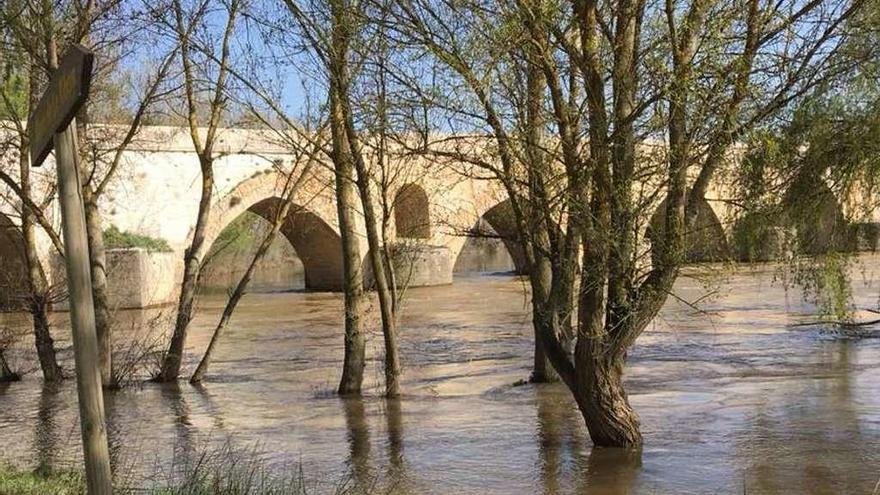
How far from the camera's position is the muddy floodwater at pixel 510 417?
830cm

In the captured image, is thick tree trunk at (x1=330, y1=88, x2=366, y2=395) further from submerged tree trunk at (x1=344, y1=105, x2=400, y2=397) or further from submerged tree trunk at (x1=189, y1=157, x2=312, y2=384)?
submerged tree trunk at (x1=189, y1=157, x2=312, y2=384)

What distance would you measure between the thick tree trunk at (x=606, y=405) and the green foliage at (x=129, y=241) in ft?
71.4

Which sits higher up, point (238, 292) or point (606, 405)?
point (238, 292)

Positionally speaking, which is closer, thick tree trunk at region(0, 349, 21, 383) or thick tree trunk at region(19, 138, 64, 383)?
thick tree trunk at region(19, 138, 64, 383)

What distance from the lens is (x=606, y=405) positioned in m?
8.53

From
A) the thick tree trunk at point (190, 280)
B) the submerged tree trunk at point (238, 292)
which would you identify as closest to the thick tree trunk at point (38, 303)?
the thick tree trunk at point (190, 280)

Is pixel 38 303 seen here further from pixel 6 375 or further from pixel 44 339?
pixel 6 375

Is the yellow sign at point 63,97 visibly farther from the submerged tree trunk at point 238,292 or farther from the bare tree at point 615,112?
the submerged tree trunk at point 238,292

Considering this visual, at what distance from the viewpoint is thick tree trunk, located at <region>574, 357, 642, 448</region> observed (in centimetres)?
839

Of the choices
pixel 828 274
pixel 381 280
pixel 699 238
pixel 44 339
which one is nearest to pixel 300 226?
pixel 44 339

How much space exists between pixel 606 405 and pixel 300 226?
25816mm

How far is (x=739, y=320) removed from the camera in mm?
20219

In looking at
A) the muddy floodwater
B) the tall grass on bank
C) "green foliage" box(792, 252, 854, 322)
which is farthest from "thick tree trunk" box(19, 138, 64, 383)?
"green foliage" box(792, 252, 854, 322)

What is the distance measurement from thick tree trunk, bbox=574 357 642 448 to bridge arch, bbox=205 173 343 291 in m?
15.6
